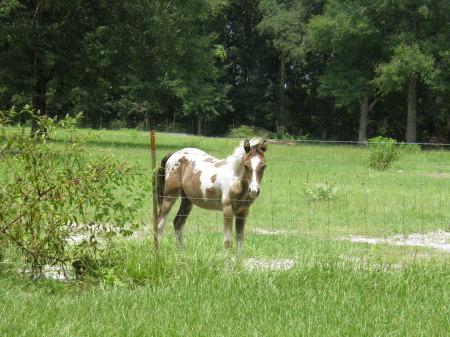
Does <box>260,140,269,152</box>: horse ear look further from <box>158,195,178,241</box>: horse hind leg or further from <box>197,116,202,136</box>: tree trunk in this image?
<box>197,116,202,136</box>: tree trunk

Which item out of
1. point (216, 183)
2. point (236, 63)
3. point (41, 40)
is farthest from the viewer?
point (236, 63)

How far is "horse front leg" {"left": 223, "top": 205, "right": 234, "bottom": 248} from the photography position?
7.47 metres

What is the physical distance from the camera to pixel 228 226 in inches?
297

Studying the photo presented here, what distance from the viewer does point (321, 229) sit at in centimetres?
1078

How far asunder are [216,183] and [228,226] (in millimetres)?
720

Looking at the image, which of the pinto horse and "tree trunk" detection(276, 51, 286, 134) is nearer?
the pinto horse

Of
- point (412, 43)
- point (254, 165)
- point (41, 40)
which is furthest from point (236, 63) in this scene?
point (254, 165)

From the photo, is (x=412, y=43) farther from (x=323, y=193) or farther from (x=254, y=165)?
(x=254, y=165)

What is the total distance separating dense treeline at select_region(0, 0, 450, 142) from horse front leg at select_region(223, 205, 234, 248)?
21.2m

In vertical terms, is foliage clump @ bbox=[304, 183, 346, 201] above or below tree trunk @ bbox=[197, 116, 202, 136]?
below

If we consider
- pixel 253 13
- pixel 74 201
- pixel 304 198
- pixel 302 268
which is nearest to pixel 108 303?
pixel 74 201

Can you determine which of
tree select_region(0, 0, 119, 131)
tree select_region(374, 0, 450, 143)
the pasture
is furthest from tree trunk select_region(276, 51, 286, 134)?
the pasture

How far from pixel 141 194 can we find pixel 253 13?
5889 cm

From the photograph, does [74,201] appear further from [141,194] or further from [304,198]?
[304,198]
